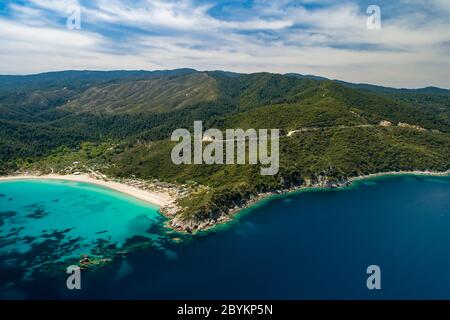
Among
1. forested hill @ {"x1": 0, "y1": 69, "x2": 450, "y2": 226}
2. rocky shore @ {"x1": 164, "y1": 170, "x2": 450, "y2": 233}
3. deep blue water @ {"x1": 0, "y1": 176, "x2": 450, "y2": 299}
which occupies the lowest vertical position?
deep blue water @ {"x1": 0, "y1": 176, "x2": 450, "y2": 299}

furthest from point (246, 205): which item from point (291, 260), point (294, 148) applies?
point (294, 148)

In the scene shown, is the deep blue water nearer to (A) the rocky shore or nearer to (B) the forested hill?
(A) the rocky shore

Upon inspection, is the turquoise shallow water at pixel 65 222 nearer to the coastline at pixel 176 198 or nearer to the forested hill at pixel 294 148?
the coastline at pixel 176 198

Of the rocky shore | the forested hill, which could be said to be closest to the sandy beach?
the rocky shore

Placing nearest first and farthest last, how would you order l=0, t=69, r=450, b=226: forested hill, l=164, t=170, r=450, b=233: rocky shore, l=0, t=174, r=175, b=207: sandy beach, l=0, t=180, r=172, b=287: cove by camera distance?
l=0, t=180, r=172, b=287: cove
l=164, t=170, r=450, b=233: rocky shore
l=0, t=174, r=175, b=207: sandy beach
l=0, t=69, r=450, b=226: forested hill

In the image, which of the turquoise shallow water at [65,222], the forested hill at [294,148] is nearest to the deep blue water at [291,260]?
the turquoise shallow water at [65,222]

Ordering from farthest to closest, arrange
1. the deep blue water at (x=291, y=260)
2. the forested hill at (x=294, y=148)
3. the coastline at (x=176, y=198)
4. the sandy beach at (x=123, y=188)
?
the forested hill at (x=294, y=148), the sandy beach at (x=123, y=188), the coastline at (x=176, y=198), the deep blue water at (x=291, y=260)
